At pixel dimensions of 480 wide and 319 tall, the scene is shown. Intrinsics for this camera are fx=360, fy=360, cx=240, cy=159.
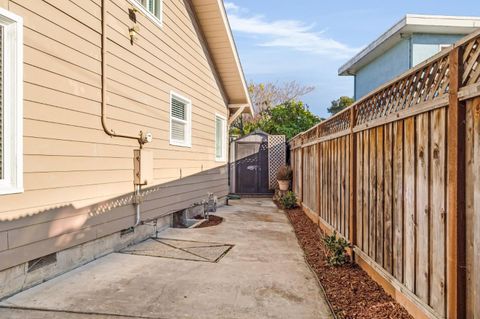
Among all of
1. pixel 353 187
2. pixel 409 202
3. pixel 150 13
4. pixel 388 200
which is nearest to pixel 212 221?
pixel 353 187

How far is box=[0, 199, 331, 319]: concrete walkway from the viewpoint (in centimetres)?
287

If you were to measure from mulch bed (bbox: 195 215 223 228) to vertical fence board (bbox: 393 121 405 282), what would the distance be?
4.28 meters

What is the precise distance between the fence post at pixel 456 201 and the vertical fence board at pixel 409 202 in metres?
0.55

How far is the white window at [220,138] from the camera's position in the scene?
33.0 feet

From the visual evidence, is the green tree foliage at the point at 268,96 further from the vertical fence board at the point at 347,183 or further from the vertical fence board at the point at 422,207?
the vertical fence board at the point at 422,207

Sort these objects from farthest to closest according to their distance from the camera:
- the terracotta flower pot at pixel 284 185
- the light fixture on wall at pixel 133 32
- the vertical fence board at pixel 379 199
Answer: the terracotta flower pot at pixel 284 185 < the light fixture on wall at pixel 133 32 < the vertical fence board at pixel 379 199

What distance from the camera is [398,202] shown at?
9.78 ft

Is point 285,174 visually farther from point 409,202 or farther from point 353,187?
point 409,202

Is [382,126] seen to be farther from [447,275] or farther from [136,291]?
[136,291]

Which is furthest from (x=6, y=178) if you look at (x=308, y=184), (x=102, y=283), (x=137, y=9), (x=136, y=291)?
(x=308, y=184)

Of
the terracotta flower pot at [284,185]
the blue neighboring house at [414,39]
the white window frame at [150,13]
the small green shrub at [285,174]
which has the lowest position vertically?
the terracotta flower pot at [284,185]

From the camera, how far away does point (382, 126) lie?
332 cm

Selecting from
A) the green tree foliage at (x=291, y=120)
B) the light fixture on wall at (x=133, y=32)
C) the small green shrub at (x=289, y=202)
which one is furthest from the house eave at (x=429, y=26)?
the green tree foliage at (x=291, y=120)

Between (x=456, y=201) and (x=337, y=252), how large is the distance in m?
2.31
